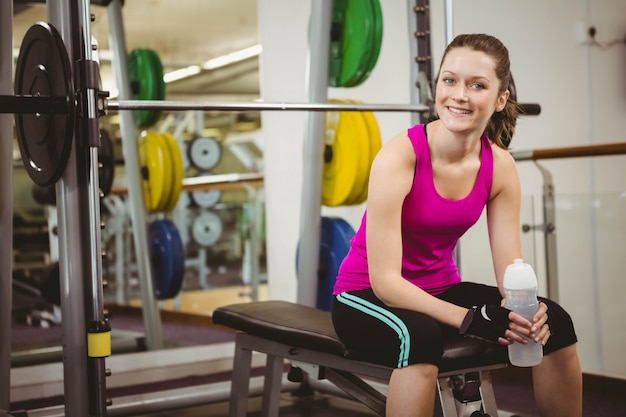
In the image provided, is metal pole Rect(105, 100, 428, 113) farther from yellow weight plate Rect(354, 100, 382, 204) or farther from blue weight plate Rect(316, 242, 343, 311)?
blue weight plate Rect(316, 242, 343, 311)

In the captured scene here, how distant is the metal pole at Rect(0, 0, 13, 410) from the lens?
8.10 feet

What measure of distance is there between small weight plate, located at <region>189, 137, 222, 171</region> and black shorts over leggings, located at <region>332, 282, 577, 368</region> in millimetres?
3818

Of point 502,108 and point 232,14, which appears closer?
point 502,108

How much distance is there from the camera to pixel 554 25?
3.41 metres

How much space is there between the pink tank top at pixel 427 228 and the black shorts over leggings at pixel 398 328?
0.06 metres

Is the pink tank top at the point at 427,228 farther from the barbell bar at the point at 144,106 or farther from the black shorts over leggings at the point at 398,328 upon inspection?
the barbell bar at the point at 144,106

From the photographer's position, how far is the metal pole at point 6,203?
2.47m

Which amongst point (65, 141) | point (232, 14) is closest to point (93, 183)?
point (65, 141)

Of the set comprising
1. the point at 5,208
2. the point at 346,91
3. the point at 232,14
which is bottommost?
the point at 5,208

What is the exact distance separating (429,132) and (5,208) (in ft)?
4.57

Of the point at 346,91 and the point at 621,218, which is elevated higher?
the point at 346,91

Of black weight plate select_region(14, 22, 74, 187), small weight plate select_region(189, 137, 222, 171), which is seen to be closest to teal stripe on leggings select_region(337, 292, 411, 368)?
black weight plate select_region(14, 22, 74, 187)

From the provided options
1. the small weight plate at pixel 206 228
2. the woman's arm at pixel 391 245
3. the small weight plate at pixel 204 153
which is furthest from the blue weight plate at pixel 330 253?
the small weight plate at pixel 206 228

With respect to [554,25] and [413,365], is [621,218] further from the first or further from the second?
[413,365]
